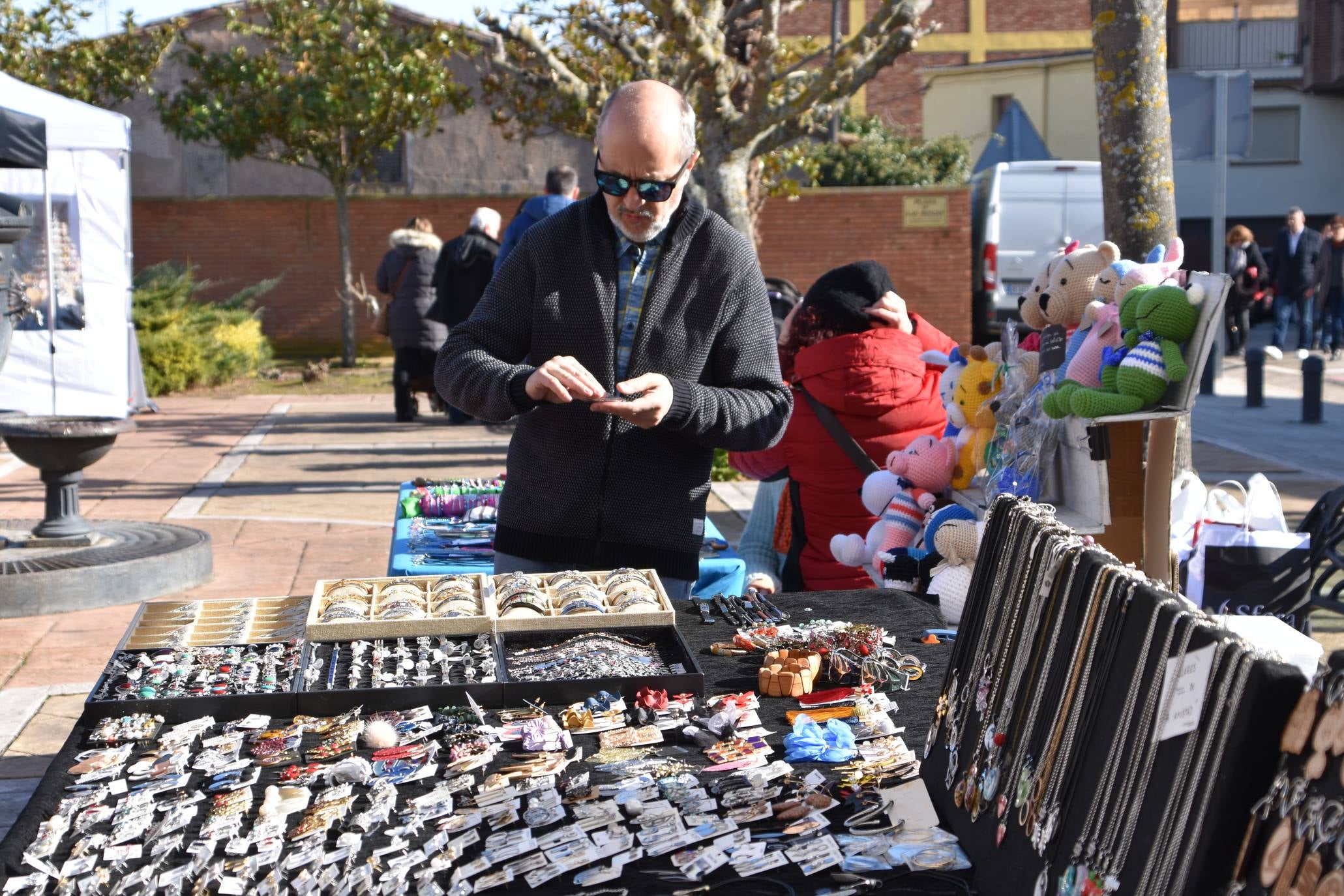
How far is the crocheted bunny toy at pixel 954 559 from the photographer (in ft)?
11.4

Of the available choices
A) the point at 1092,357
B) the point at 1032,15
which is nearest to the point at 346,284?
the point at 1092,357

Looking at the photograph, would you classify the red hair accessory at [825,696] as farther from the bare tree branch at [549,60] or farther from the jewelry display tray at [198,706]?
the bare tree branch at [549,60]

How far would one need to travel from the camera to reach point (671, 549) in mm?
3205

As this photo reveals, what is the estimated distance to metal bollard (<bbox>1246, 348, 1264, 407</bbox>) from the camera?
510 inches

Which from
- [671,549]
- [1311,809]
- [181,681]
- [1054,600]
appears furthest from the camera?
[671,549]

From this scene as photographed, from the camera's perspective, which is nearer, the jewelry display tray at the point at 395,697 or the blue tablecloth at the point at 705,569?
the jewelry display tray at the point at 395,697

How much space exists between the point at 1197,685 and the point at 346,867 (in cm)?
107

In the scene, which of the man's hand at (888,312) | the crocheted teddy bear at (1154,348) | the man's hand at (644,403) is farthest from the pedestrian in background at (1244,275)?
the man's hand at (644,403)

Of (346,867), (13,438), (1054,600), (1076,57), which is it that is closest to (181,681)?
(346,867)

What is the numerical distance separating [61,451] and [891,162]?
21321 mm

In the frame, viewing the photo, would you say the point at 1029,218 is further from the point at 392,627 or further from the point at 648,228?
the point at 392,627

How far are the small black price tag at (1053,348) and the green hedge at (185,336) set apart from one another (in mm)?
12650

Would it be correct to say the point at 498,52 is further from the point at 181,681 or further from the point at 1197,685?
the point at 1197,685

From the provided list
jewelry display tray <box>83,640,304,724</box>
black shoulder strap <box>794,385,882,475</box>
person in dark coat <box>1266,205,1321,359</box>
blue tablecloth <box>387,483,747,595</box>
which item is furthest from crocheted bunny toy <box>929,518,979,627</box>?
person in dark coat <box>1266,205,1321,359</box>
